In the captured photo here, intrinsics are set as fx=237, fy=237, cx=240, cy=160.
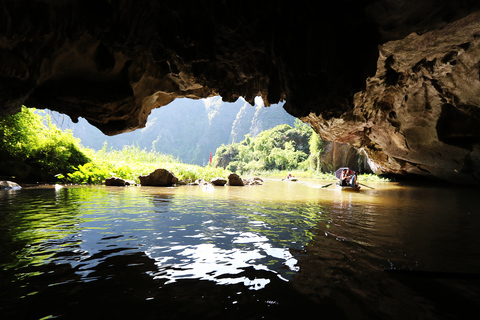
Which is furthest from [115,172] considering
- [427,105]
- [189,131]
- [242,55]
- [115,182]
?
[189,131]

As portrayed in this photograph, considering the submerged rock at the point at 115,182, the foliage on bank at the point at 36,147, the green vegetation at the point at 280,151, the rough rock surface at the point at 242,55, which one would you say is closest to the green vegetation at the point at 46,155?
the foliage on bank at the point at 36,147

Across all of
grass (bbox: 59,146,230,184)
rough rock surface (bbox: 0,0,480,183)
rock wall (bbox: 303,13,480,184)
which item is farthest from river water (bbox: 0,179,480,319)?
grass (bbox: 59,146,230,184)

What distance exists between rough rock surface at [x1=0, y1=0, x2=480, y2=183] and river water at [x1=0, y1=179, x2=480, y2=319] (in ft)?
7.41

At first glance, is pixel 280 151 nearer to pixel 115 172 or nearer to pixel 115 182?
pixel 115 172

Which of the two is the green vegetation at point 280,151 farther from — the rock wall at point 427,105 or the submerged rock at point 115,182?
the submerged rock at point 115,182

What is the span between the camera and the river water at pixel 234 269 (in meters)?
1.54

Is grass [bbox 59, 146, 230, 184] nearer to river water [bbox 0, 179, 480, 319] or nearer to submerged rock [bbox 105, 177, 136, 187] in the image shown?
submerged rock [bbox 105, 177, 136, 187]

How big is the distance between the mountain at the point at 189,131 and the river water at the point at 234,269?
104 metres

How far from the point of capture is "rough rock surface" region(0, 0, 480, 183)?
3.37m

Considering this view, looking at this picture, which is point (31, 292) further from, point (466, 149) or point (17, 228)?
point (466, 149)

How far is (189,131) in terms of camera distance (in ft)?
409

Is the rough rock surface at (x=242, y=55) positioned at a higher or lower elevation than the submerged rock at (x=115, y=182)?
higher

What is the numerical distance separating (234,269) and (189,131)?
126533 millimetres

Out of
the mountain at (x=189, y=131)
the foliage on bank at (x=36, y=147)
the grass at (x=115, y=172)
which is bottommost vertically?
the grass at (x=115, y=172)
